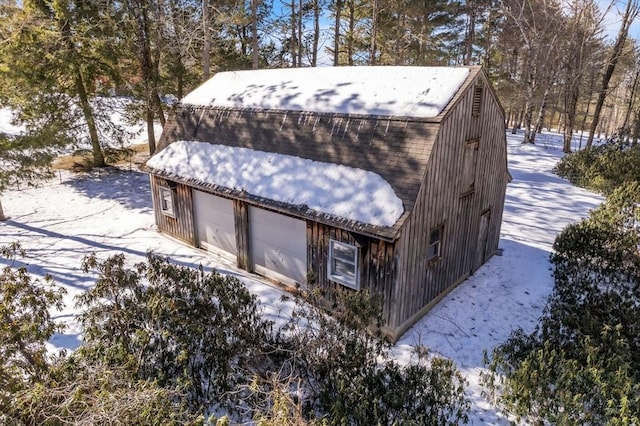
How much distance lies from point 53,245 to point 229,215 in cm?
658

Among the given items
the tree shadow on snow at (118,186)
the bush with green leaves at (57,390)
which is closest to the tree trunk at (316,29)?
the tree shadow on snow at (118,186)

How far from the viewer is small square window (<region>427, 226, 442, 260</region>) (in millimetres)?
9172

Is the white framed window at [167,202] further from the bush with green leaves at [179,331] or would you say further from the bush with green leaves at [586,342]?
the bush with green leaves at [586,342]

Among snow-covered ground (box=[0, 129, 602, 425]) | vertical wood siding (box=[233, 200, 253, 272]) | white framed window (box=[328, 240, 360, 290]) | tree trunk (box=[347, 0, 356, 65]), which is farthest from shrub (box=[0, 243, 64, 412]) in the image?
tree trunk (box=[347, 0, 356, 65])

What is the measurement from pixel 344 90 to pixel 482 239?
20.0 ft

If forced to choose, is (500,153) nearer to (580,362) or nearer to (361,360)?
(580,362)

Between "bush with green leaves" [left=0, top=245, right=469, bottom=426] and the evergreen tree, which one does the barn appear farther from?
the evergreen tree

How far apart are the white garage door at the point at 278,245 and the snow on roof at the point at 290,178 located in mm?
814

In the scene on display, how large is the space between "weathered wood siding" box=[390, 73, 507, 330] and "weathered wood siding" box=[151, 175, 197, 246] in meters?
7.57

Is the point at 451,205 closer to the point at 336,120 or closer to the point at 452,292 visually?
the point at 452,292

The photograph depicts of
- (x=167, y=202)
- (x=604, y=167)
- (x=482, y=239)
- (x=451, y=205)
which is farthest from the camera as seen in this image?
(x=604, y=167)

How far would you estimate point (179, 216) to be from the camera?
13.1m

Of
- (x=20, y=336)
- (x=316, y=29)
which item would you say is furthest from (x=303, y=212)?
(x=316, y=29)

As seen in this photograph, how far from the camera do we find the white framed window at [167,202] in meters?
13.2
